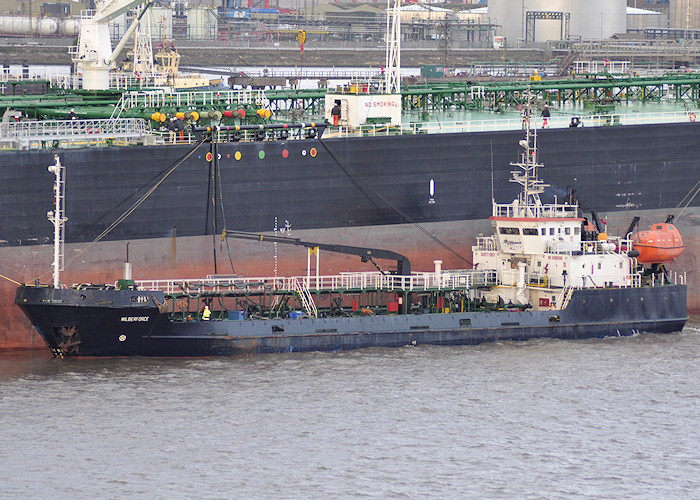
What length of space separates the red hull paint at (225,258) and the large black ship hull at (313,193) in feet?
0.15

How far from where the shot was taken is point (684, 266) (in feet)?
181

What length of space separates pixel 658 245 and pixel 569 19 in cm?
10406

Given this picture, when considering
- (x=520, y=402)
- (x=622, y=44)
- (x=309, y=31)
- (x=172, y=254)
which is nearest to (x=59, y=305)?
(x=172, y=254)

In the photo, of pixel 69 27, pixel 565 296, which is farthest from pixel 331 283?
pixel 69 27

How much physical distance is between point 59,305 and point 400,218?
14776 mm

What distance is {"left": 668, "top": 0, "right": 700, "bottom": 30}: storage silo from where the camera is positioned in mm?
169250

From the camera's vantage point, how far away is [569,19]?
5891 inches

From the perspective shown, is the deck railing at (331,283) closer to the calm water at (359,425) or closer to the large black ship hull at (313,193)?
the large black ship hull at (313,193)

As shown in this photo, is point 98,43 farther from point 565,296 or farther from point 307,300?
point 565,296

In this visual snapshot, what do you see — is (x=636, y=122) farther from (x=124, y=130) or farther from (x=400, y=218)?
(x=124, y=130)

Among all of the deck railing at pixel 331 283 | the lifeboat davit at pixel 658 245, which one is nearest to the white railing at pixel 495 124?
the deck railing at pixel 331 283

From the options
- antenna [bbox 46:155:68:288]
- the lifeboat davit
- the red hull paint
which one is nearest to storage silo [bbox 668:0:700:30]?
the red hull paint

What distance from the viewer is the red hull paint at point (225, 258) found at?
1779 inches

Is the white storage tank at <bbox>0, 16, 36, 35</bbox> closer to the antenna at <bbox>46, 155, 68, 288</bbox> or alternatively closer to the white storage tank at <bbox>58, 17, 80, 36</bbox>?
the white storage tank at <bbox>58, 17, 80, 36</bbox>
